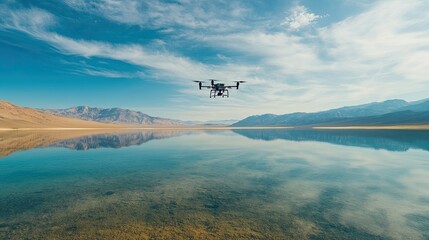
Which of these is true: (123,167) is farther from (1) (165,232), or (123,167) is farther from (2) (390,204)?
(2) (390,204)

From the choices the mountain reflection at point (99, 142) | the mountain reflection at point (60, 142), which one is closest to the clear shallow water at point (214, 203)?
the mountain reflection at point (60, 142)

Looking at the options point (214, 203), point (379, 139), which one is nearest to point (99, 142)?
point (214, 203)

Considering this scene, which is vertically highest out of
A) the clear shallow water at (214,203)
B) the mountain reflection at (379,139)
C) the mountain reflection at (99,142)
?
the mountain reflection at (99,142)

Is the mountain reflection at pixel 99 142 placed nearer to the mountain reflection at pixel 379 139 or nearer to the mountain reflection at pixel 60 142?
the mountain reflection at pixel 60 142

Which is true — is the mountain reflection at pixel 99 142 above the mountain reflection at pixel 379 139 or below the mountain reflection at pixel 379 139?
above

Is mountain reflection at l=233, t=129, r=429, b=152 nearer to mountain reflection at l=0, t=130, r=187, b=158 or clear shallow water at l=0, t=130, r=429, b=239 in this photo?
A: clear shallow water at l=0, t=130, r=429, b=239

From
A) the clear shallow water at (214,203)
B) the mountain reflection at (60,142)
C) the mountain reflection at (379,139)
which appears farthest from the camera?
the mountain reflection at (379,139)

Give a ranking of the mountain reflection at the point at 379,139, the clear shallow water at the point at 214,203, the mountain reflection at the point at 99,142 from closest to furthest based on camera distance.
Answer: the clear shallow water at the point at 214,203 → the mountain reflection at the point at 379,139 → the mountain reflection at the point at 99,142

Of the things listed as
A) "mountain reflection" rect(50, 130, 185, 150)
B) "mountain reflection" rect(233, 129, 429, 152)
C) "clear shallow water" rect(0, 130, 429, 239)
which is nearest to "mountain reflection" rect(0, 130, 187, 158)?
"mountain reflection" rect(50, 130, 185, 150)

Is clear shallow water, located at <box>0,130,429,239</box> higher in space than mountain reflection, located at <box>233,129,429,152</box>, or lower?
lower

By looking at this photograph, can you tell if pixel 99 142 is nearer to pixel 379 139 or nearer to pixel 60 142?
pixel 60 142

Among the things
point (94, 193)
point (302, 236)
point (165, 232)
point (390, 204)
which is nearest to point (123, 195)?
point (94, 193)
